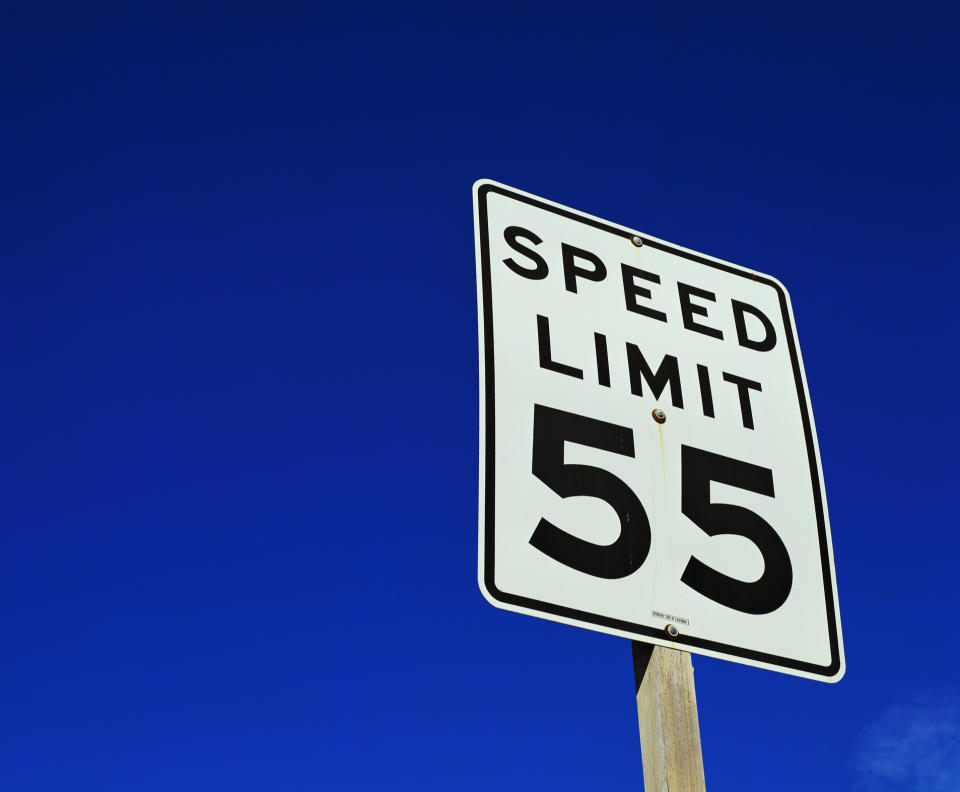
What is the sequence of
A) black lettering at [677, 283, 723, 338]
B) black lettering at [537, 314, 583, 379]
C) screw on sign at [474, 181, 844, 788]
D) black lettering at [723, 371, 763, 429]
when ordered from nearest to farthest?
screw on sign at [474, 181, 844, 788] < black lettering at [537, 314, 583, 379] < black lettering at [723, 371, 763, 429] < black lettering at [677, 283, 723, 338]

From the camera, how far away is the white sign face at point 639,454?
1646 millimetres

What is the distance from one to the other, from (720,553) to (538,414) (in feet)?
1.40

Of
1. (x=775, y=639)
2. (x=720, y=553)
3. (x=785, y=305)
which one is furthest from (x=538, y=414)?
(x=785, y=305)

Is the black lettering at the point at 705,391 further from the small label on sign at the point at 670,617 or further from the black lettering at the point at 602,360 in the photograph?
the small label on sign at the point at 670,617

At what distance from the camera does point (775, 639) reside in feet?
5.66

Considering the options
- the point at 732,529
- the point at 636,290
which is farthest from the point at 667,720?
the point at 636,290

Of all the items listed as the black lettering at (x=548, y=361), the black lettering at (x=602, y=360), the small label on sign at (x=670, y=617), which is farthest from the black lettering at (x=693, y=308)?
the small label on sign at (x=670, y=617)

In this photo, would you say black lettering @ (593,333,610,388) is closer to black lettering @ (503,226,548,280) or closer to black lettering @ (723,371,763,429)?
black lettering @ (503,226,548,280)

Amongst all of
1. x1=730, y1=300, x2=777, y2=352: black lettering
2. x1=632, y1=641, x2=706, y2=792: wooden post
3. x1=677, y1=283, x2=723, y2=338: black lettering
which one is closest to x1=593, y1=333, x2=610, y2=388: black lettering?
x1=677, y1=283, x2=723, y2=338: black lettering

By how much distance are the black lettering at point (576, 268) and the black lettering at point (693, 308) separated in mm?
197

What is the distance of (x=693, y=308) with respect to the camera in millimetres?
2129

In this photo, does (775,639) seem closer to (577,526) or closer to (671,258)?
(577,526)

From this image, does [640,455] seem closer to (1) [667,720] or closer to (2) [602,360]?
(2) [602,360]

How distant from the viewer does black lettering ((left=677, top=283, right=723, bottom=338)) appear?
2.09 metres
